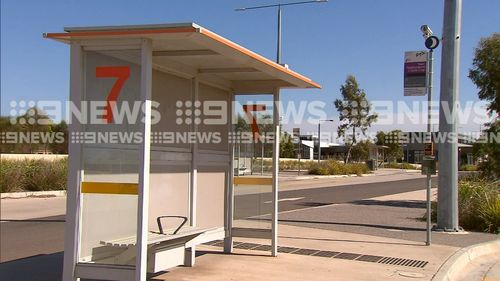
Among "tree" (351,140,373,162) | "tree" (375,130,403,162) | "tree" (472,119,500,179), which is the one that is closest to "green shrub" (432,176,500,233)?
"tree" (472,119,500,179)

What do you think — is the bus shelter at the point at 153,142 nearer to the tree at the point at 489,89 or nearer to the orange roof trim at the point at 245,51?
the orange roof trim at the point at 245,51

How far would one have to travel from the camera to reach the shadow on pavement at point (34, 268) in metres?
7.64

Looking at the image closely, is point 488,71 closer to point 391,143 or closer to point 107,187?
point 107,187

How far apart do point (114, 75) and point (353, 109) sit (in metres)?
50.3

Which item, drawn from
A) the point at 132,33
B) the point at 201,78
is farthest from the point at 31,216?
the point at 132,33

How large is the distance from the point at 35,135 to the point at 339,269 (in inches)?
1481

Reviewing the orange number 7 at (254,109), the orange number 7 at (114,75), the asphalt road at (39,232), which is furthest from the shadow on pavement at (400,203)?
the orange number 7 at (114,75)

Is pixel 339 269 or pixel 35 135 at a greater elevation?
pixel 35 135

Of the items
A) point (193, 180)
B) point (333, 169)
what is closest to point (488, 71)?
point (193, 180)

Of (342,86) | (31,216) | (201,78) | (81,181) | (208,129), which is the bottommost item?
(31,216)

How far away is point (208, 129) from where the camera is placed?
887cm

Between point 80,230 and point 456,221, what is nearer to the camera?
point 80,230

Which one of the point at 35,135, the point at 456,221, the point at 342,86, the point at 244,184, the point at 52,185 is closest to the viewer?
the point at 244,184

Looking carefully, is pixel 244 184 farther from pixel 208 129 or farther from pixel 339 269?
pixel 339 269
